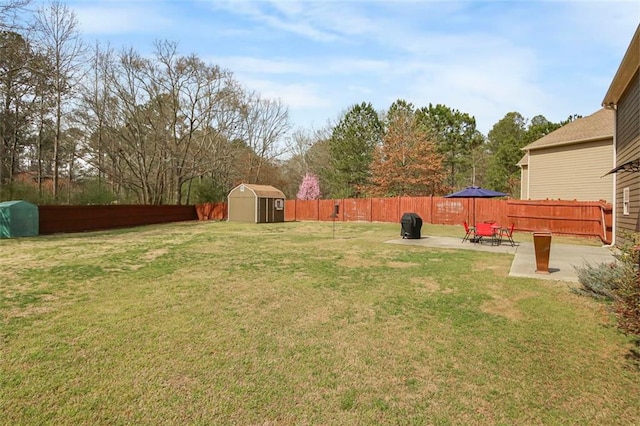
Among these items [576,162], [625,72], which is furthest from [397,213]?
[625,72]

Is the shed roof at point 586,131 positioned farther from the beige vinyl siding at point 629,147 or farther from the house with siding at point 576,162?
the beige vinyl siding at point 629,147

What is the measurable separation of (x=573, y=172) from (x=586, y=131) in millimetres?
1834

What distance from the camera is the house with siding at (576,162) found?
14172 millimetres

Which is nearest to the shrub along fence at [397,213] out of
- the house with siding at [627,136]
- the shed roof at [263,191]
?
the shed roof at [263,191]

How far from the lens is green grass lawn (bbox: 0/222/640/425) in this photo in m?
2.47

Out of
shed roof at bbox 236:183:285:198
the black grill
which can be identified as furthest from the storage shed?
the black grill

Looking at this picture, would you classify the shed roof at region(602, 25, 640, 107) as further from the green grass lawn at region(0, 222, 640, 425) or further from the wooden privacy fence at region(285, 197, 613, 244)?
the green grass lawn at region(0, 222, 640, 425)

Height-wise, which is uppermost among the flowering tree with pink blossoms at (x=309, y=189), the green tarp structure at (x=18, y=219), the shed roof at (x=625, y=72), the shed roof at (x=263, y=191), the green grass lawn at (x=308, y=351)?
the shed roof at (x=625, y=72)

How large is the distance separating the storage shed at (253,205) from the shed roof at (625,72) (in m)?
17.8

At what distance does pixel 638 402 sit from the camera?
8.54 ft

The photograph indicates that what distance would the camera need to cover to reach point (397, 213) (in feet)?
69.8

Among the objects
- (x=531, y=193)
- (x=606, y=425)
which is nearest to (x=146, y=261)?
(x=606, y=425)

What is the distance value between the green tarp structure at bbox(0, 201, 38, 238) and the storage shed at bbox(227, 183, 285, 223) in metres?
10.8

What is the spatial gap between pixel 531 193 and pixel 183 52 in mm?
24528
